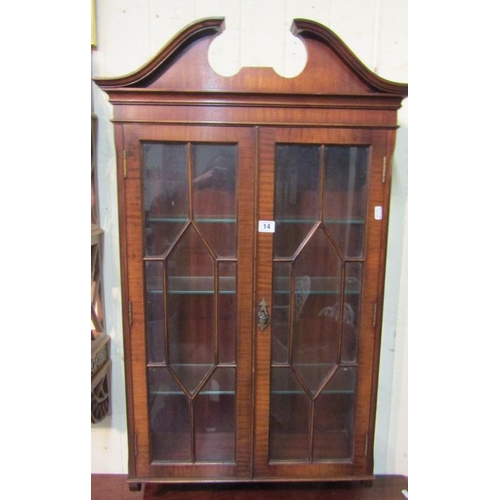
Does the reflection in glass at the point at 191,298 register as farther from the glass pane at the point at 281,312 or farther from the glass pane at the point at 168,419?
the glass pane at the point at 281,312

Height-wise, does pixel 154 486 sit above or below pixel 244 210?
below

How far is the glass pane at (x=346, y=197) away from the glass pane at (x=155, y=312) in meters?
0.48

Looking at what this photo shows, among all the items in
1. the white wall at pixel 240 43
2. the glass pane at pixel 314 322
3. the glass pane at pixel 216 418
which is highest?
the white wall at pixel 240 43

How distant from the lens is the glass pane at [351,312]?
0.92 meters

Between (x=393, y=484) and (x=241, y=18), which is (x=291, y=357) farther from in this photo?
(x=241, y=18)

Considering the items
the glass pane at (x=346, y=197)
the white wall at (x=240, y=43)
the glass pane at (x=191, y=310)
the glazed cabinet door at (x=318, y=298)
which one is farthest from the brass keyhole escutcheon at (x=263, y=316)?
the white wall at (x=240, y=43)

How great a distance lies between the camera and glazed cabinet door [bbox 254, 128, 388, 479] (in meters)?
0.88

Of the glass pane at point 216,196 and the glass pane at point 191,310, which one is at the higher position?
the glass pane at point 216,196

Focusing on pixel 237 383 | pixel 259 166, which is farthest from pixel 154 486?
pixel 259 166

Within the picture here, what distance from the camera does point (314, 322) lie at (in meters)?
0.98

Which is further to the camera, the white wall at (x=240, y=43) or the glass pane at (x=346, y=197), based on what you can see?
the white wall at (x=240, y=43)

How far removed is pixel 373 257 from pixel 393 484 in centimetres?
81

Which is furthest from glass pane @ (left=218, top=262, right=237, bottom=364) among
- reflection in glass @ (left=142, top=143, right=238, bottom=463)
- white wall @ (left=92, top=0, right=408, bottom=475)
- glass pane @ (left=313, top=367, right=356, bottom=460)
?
white wall @ (left=92, top=0, right=408, bottom=475)

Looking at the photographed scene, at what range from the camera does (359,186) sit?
91 cm
